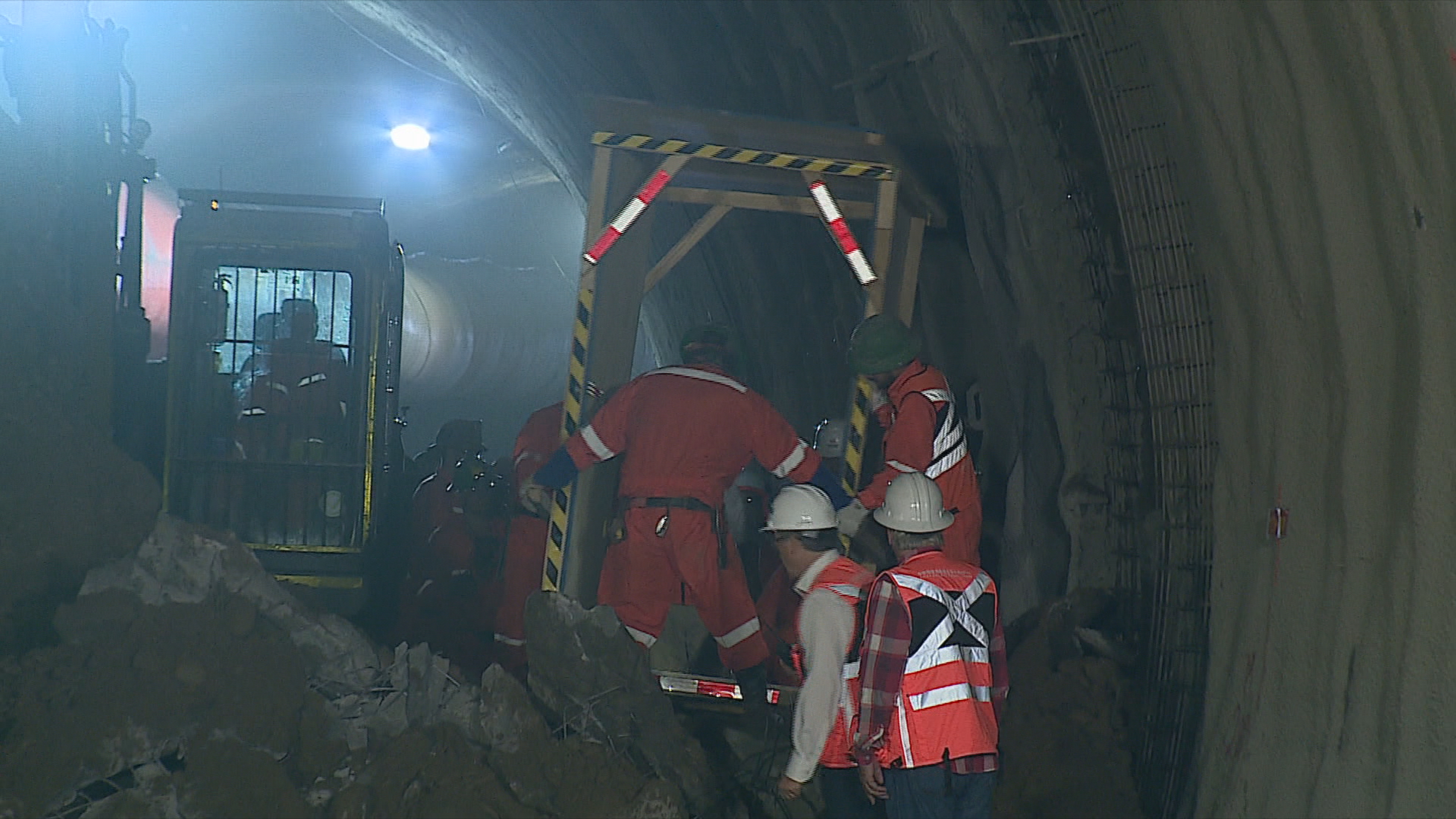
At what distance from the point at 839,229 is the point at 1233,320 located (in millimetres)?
2139

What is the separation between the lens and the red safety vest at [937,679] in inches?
157

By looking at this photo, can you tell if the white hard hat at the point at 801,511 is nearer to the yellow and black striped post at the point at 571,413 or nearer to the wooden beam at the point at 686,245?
the yellow and black striped post at the point at 571,413

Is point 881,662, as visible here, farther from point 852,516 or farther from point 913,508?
point 852,516

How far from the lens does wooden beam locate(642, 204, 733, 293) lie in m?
6.72

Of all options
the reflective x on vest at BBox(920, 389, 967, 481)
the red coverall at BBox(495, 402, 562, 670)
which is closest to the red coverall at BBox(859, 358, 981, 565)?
the reflective x on vest at BBox(920, 389, 967, 481)

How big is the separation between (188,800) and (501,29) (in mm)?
6804

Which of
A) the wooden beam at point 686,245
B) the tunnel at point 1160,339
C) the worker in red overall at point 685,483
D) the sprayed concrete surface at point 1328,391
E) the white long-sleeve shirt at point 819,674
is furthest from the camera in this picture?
the wooden beam at point 686,245

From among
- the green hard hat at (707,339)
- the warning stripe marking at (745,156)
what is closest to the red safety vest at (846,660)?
the green hard hat at (707,339)

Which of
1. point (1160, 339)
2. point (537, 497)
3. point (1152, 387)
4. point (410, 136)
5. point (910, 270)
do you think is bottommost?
point (537, 497)

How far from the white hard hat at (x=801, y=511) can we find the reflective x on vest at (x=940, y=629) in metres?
0.60

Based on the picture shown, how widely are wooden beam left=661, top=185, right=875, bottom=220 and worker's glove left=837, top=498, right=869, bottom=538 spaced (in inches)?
59.2

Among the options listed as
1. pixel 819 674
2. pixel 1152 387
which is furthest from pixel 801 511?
pixel 1152 387

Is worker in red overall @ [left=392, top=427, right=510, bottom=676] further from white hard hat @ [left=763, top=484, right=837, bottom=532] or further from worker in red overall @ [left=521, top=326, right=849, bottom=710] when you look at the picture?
white hard hat @ [left=763, top=484, right=837, bottom=532]

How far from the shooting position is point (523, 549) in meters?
7.57
